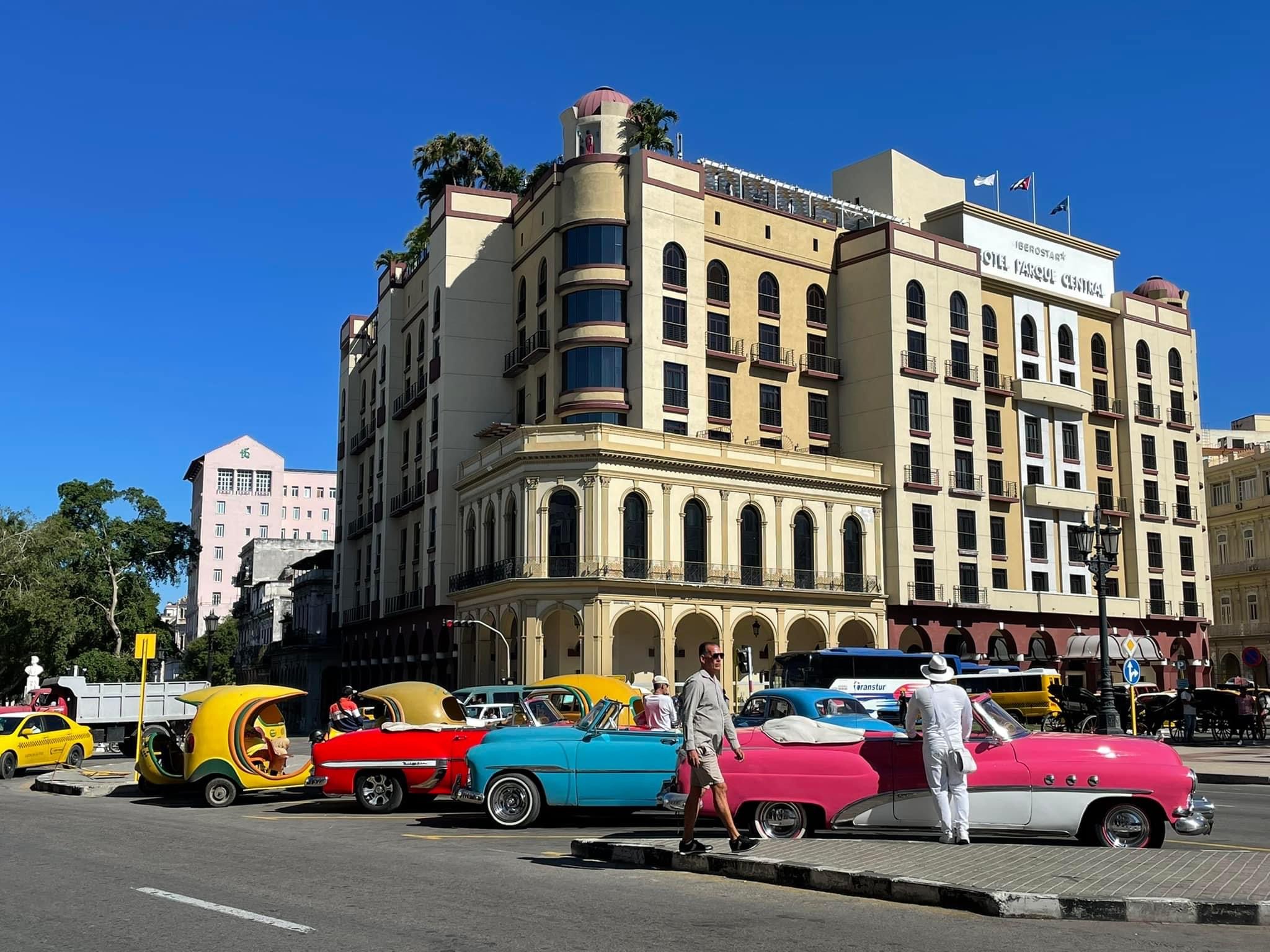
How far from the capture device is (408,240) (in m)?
77.6

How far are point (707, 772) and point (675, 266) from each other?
44144 mm

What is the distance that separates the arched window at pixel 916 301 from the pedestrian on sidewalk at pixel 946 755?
4964 cm

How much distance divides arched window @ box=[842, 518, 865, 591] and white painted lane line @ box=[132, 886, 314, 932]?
47041 millimetres

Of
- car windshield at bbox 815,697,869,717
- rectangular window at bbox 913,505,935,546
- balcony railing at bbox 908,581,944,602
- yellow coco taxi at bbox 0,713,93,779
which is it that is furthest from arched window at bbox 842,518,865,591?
yellow coco taxi at bbox 0,713,93,779

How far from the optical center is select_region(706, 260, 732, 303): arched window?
56438 millimetres

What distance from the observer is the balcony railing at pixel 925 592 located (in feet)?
185

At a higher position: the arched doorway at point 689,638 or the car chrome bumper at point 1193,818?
the arched doorway at point 689,638

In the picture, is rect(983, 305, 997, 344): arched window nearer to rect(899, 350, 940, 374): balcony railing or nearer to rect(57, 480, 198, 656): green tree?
rect(899, 350, 940, 374): balcony railing

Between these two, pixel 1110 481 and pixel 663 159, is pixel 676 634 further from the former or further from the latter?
pixel 1110 481

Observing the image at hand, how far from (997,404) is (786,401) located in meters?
11.8

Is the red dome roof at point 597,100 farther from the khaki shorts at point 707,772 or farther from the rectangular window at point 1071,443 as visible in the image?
the khaki shorts at point 707,772

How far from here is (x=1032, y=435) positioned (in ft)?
209

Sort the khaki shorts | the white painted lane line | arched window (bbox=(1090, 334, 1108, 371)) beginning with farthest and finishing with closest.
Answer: arched window (bbox=(1090, 334, 1108, 371)) < the khaki shorts < the white painted lane line

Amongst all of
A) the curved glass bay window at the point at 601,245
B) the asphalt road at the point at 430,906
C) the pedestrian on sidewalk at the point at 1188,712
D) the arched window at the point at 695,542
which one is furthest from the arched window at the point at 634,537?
the asphalt road at the point at 430,906
